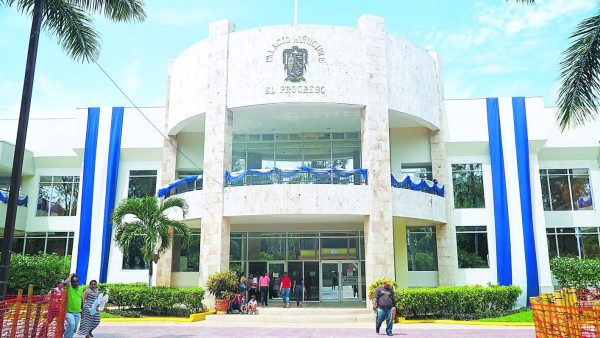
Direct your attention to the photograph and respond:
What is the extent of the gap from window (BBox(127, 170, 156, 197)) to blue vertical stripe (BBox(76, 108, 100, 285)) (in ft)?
6.37

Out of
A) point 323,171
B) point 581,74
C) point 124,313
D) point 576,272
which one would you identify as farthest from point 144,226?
point 576,272

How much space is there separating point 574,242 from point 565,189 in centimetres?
277

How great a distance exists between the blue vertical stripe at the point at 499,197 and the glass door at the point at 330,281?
769 cm

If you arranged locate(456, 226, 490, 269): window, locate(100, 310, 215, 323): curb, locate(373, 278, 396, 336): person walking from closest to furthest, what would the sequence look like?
locate(373, 278, 396, 336): person walking → locate(100, 310, 215, 323): curb → locate(456, 226, 490, 269): window

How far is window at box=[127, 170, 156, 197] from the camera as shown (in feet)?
86.6

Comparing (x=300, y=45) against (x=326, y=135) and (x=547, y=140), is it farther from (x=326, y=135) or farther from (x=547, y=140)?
(x=547, y=140)

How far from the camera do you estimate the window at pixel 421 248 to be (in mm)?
24781

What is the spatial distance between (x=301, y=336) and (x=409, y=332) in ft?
11.6

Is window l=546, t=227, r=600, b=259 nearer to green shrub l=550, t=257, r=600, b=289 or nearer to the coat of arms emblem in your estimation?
green shrub l=550, t=257, r=600, b=289

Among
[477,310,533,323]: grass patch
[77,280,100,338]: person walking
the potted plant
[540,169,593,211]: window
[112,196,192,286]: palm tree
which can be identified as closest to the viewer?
[77,280,100,338]: person walking

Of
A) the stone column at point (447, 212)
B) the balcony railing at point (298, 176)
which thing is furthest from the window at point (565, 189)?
the balcony railing at point (298, 176)

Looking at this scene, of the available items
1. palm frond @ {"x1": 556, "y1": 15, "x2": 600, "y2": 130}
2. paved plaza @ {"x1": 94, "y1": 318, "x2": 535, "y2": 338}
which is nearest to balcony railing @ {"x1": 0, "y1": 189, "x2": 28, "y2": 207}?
paved plaza @ {"x1": 94, "y1": 318, "x2": 535, "y2": 338}

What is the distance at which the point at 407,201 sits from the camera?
856 inches

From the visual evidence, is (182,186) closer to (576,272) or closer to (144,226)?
(144,226)
